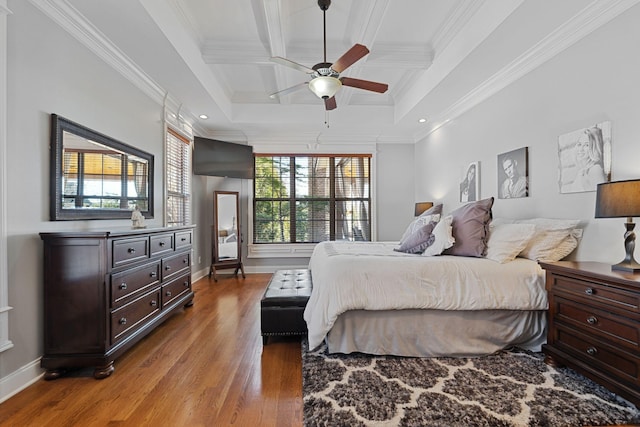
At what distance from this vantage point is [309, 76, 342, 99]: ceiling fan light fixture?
104 inches

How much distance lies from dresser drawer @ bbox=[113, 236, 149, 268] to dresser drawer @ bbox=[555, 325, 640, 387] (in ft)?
10.2

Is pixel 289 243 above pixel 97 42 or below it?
below

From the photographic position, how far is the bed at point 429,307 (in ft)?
7.31

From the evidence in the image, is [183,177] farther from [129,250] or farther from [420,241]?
[420,241]

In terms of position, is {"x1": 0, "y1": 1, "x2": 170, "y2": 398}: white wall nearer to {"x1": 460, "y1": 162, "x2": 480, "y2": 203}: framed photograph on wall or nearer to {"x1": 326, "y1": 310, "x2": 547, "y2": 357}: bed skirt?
{"x1": 326, "y1": 310, "x2": 547, "y2": 357}: bed skirt

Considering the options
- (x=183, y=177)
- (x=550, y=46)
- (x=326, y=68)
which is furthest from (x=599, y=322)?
(x=183, y=177)

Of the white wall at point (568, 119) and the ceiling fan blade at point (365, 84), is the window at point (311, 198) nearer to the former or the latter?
the white wall at point (568, 119)

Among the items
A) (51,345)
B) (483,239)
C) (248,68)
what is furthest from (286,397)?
(248,68)

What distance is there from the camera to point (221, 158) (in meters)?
5.13

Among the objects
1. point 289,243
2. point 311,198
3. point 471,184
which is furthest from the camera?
point 311,198

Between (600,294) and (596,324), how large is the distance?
188 millimetres

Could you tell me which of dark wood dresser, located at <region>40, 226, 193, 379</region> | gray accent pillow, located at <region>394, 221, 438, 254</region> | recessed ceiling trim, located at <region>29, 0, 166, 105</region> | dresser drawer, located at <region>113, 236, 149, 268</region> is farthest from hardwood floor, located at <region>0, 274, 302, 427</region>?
recessed ceiling trim, located at <region>29, 0, 166, 105</region>

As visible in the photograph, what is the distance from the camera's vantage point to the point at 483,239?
8.68 feet

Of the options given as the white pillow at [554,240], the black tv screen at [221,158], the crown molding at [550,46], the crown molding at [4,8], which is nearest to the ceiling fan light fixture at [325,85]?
the crown molding at [550,46]
